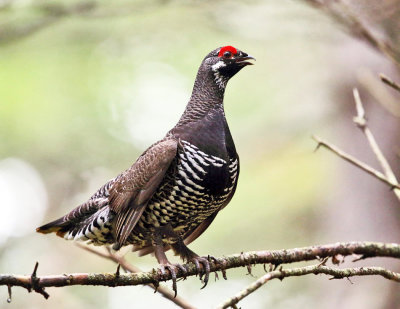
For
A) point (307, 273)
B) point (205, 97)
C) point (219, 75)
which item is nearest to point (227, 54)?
point (219, 75)

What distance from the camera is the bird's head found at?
4.76 meters

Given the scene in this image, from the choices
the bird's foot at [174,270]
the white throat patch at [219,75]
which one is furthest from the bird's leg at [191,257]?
the white throat patch at [219,75]

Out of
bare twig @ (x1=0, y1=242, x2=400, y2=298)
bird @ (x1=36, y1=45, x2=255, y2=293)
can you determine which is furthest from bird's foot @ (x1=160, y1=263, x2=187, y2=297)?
bare twig @ (x1=0, y1=242, x2=400, y2=298)

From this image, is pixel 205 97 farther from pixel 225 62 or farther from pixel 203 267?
pixel 203 267

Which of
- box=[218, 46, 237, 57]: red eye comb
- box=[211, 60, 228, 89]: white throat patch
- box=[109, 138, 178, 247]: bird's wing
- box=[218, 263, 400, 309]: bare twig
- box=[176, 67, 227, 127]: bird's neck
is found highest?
box=[218, 46, 237, 57]: red eye comb

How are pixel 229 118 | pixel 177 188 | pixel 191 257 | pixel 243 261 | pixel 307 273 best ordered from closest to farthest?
1. pixel 307 273
2. pixel 243 261
3. pixel 177 188
4. pixel 191 257
5. pixel 229 118

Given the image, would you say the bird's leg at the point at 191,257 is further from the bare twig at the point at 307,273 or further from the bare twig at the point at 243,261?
the bare twig at the point at 307,273

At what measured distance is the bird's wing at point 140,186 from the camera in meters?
4.39

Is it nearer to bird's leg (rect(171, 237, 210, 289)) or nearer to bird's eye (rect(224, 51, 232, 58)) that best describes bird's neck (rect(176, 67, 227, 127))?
bird's eye (rect(224, 51, 232, 58))

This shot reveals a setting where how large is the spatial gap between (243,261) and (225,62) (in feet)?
6.67

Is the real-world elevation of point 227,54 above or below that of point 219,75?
above

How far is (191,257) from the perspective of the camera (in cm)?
472

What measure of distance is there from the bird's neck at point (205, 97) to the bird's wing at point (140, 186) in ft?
1.04

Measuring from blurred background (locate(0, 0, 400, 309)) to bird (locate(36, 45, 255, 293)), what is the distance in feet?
5.09
